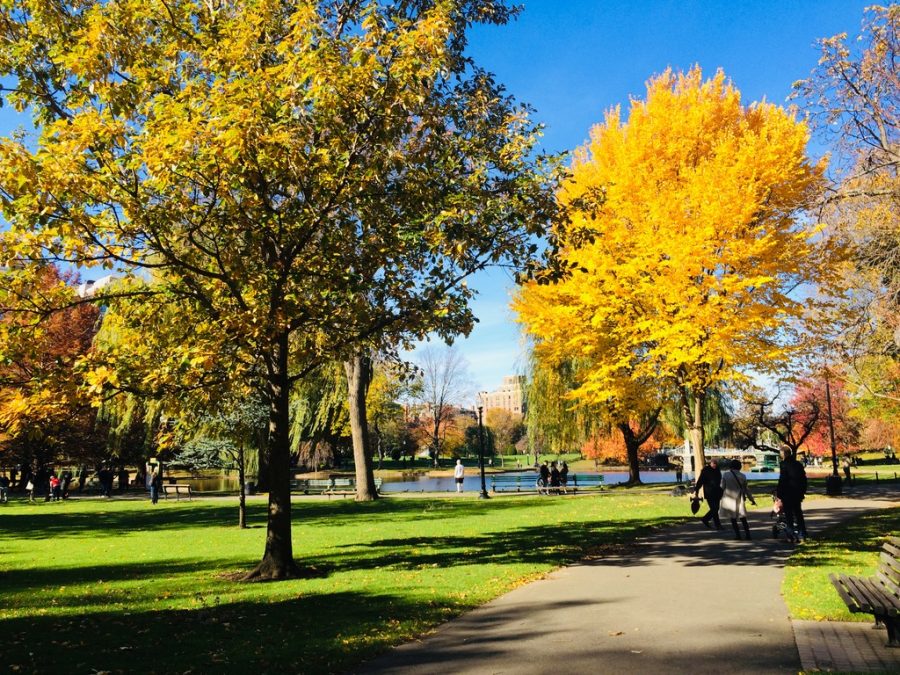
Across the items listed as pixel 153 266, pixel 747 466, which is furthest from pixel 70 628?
pixel 747 466

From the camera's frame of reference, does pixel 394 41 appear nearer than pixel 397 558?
Yes

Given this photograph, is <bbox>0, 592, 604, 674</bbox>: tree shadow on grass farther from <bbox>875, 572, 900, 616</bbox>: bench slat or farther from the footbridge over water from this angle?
the footbridge over water

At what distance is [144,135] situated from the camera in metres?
8.59

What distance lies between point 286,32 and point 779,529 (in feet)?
40.2

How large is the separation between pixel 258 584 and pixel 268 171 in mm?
5843

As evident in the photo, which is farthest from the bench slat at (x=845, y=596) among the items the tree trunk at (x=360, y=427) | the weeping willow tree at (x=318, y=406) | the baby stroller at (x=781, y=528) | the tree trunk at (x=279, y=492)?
the weeping willow tree at (x=318, y=406)

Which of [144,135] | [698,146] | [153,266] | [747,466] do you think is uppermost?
[698,146]

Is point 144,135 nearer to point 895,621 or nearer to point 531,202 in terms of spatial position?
point 531,202

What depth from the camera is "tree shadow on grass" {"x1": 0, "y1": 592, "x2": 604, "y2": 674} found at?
19.0 feet

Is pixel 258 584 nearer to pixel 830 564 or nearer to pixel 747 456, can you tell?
pixel 830 564

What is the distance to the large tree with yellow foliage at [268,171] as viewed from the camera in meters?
8.32

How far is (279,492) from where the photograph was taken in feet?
33.8

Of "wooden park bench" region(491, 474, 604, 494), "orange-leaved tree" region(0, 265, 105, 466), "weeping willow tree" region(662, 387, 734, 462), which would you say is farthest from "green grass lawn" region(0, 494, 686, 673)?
"weeping willow tree" region(662, 387, 734, 462)

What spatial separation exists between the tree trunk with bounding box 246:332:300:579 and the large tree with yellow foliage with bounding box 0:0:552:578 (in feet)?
0.10
